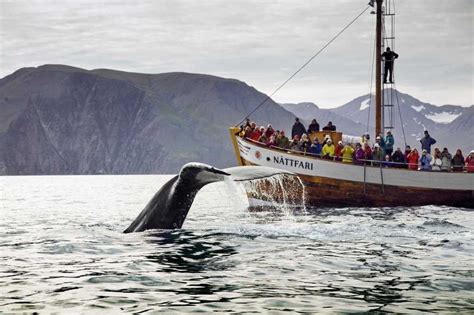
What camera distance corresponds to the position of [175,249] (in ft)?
34.5

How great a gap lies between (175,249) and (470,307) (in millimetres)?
5015

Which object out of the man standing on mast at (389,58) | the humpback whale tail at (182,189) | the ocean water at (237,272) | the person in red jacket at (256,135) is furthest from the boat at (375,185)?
the humpback whale tail at (182,189)

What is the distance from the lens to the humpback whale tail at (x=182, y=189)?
9477 mm

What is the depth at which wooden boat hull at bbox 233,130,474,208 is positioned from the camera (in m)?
25.8

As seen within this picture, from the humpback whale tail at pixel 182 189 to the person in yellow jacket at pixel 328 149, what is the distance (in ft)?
47.6

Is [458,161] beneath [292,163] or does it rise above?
above

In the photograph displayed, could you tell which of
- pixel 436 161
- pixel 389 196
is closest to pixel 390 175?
pixel 389 196

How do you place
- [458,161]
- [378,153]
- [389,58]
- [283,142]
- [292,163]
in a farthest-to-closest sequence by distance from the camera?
[389,58] → [283,142] → [292,163] → [458,161] → [378,153]

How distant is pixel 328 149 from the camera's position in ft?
85.0

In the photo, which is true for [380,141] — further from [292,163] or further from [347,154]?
[292,163]

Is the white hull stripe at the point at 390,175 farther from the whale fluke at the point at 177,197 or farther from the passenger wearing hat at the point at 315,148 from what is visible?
the whale fluke at the point at 177,197

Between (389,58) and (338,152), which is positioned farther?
(389,58)

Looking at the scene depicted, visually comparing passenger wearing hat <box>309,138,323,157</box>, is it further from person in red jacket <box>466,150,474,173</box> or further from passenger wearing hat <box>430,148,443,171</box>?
person in red jacket <box>466,150,474,173</box>

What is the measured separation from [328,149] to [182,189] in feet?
52.7
